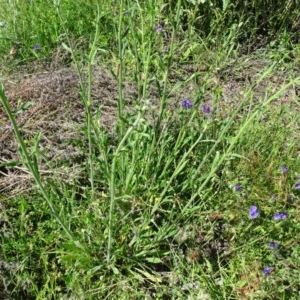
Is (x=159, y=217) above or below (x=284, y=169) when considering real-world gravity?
below

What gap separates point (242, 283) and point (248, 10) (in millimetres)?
2244

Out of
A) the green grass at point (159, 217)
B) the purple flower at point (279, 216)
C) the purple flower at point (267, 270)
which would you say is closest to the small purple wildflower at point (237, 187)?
the green grass at point (159, 217)

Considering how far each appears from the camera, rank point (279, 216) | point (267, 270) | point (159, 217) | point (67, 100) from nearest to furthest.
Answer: point (267, 270), point (279, 216), point (159, 217), point (67, 100)

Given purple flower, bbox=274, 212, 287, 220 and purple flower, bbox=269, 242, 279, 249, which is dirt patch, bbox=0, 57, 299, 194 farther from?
purple flower, bbox=269, 242, 279, 249

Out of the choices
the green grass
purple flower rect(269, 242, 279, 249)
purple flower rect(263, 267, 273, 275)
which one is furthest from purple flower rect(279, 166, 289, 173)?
purple flower rect(263, 267, 273, 275)

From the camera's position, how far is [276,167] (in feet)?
7.11

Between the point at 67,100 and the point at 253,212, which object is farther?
the point at 67,100

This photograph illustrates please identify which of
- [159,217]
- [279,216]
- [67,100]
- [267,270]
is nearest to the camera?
[267,270]

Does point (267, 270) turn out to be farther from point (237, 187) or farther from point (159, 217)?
point (159, 217)

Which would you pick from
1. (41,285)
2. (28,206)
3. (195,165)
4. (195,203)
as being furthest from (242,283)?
(28,206)

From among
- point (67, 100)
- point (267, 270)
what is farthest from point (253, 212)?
point (67, 100)

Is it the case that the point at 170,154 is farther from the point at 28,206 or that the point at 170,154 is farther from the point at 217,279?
the point at 28,206

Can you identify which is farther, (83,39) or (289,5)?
(289,5)

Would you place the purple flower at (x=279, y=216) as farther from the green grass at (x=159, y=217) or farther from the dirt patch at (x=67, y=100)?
the dirt patch at (x=67, y=100)
